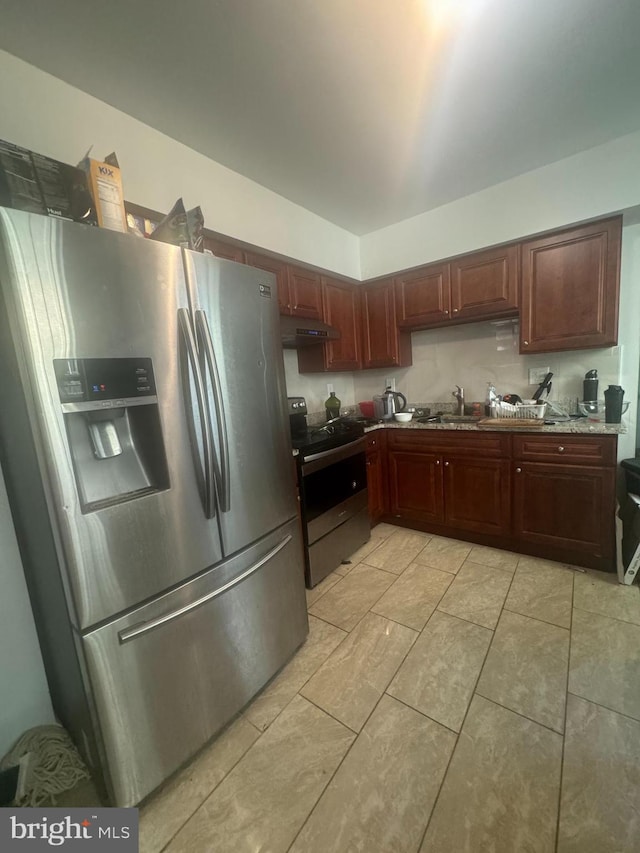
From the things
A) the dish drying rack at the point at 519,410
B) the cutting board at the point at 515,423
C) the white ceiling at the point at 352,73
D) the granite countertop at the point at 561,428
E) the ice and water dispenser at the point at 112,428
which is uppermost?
the white ceiling at the point at 352,73

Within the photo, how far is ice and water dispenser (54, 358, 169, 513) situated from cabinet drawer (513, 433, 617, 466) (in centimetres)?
218

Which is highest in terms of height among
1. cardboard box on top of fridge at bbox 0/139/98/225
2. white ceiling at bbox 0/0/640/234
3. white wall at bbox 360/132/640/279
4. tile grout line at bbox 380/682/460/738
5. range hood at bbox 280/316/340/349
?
white ceiling at bbox 0/0/640/234

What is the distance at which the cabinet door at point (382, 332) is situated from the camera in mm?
2928

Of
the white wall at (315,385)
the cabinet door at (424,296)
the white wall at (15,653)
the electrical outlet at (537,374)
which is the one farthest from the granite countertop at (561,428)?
the white wall at (15,653)

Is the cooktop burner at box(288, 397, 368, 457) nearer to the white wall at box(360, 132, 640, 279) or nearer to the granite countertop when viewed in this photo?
the granite countertop

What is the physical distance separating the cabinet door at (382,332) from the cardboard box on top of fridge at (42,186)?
236 centimetres

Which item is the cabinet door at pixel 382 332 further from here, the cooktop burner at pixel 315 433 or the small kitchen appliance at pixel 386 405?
the cooktop burner at pixel 315 433

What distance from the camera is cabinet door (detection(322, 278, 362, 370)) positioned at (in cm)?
275

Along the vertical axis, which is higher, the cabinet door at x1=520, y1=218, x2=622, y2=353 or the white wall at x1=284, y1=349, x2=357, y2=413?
the cabinet door at x1=520, y1=218, x2=622, y2=353

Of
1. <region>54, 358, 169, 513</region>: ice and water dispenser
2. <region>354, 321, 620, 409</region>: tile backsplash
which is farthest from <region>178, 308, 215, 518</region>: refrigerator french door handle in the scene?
<region>354, 321, 620, 409</region>: tile backsplash

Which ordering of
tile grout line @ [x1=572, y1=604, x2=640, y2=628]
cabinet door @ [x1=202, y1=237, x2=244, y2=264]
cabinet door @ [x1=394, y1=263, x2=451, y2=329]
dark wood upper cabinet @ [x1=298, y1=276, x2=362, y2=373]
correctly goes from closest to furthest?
1. tile grout line @ [x1=572, y1=604, x2=640, y2=628]
2. cabinet door @ [x1=202, y1=237, x2=244, y2=264]
3. cabinet door @ [x1=394, y1=263, x2=451, y2=329]
4. dark wood upper cabinet @ [x1=298, y1=276, x2=362, y2=373]

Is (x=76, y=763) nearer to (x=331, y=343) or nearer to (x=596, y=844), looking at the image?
(x=596, y=844)

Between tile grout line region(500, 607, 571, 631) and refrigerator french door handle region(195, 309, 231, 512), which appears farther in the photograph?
tile grout line region(500, 607, 571, 631)

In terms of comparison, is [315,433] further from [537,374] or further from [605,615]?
[605,615]
